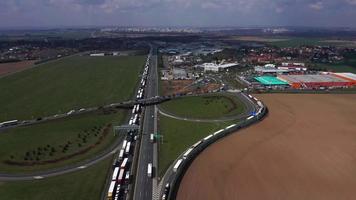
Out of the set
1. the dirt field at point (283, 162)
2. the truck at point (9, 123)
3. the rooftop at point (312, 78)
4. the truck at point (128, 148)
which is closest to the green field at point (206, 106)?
the dirt field at point (283, 162)

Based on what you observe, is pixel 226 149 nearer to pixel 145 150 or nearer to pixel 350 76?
pixel 145 150

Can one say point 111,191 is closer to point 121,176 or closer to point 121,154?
point 121,176

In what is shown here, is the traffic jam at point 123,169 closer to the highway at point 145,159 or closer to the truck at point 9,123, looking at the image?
the highway at point 145,159

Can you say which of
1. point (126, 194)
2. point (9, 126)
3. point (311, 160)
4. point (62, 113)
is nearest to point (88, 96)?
point (62, 113)

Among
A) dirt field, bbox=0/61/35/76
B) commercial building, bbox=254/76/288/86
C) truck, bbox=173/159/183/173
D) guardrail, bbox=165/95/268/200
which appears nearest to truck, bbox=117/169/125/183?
guardrail, bbox=165/95/268/200

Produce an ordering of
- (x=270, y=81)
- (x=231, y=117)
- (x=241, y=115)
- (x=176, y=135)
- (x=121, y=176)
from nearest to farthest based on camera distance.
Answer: (x=121, y=176) < (x=176, y=135) < (x=231, y=117) < (x=241, y=115) < (x=270, y=81)

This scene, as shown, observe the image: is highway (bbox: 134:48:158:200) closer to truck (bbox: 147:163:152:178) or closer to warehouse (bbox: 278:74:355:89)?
truck (bbox: 147:163:152:178)

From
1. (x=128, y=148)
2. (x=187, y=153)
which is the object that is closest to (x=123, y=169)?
(x=128, y=148)
